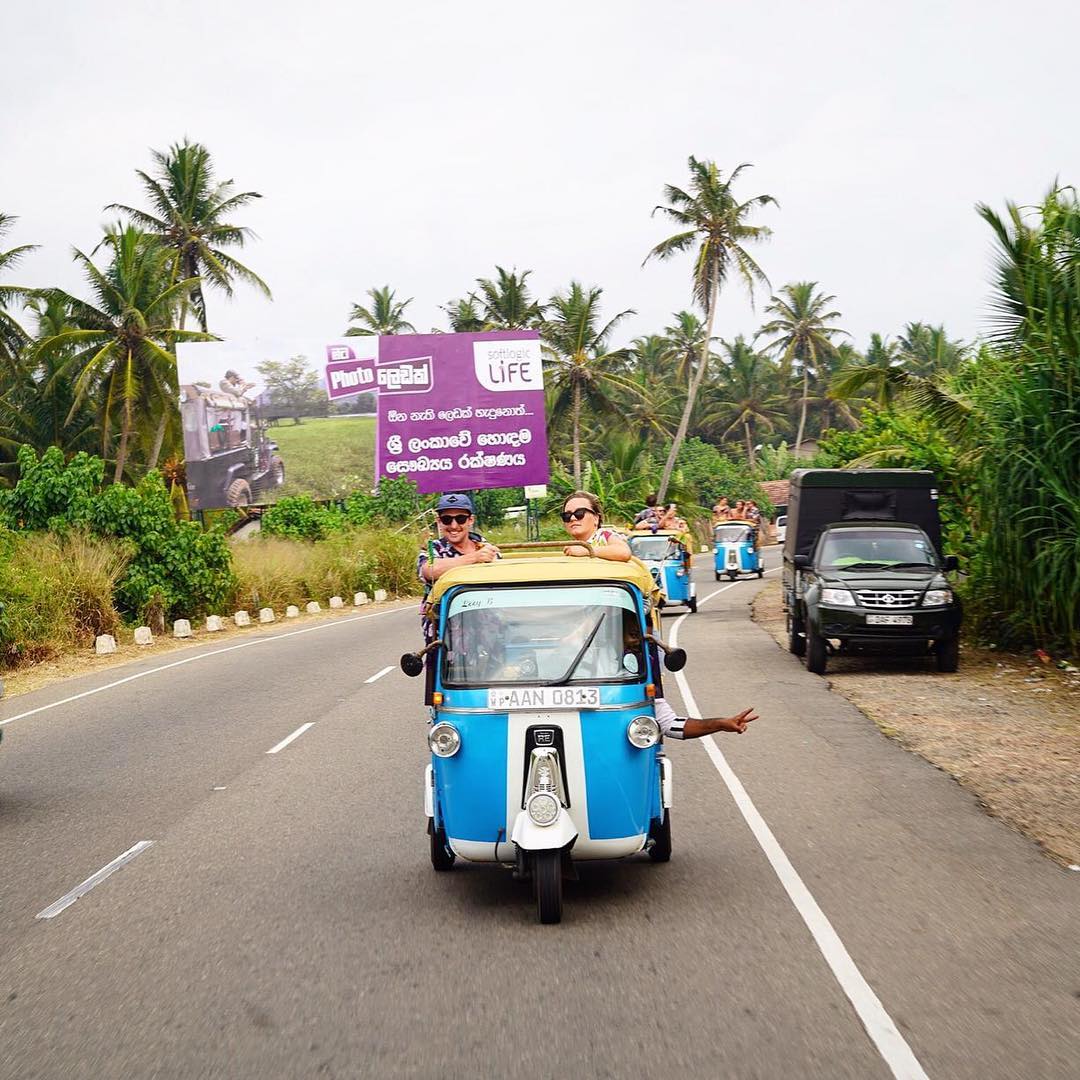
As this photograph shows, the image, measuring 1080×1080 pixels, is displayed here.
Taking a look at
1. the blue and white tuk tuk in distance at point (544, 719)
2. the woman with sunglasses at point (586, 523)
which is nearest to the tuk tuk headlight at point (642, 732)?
the blue and white tuk tuk in distance at point (544, 719)

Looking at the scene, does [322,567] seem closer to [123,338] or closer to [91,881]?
[123,338]

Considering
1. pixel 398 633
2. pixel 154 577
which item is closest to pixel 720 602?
pixel 398 633

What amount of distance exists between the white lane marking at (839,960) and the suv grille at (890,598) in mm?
7091

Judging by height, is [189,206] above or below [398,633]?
above

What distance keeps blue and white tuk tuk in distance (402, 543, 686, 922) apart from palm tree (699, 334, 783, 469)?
261ft

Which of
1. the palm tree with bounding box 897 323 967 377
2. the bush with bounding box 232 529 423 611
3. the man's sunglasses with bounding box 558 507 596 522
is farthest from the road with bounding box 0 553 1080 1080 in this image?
the palm tree with bounding box 897 323 967 377

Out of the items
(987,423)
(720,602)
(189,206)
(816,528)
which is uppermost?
(189,206)

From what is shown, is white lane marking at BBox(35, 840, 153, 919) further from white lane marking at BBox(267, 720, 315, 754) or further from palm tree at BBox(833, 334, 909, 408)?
palm tree at BBox(833, 334, 909, 408)

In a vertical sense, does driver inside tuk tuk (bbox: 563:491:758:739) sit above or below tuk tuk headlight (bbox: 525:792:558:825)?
above

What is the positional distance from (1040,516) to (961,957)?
1111cm

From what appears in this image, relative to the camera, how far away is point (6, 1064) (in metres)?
4.72

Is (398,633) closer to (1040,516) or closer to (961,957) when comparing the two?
(1040,516)

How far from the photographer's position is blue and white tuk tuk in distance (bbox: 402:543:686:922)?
→ 6.41 meters

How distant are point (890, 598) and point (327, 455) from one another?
3369cm
